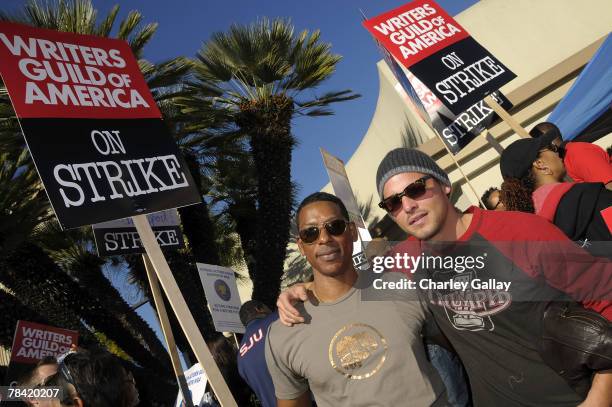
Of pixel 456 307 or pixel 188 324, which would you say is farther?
pixel 188 324

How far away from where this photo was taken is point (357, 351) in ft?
7.52

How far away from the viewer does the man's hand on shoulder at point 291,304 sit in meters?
2.42

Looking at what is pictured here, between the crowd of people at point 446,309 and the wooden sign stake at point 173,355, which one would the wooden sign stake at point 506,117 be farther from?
the wooden sign stake at point 173,355

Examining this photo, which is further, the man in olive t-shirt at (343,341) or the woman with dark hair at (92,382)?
the woman with dark hair at (92,382)

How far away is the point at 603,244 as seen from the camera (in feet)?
6.17

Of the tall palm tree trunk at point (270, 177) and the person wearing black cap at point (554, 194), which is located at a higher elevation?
the tall palm tree trunk at point (270, 177)

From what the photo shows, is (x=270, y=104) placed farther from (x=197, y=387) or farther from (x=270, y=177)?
(x=197, y=387)

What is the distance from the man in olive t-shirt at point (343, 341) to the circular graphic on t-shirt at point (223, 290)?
524cm

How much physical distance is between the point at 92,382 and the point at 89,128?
92.4 inches

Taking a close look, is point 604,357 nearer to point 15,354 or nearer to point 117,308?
point 15,354

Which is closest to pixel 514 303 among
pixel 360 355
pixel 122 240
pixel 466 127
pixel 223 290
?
pixel 360 355

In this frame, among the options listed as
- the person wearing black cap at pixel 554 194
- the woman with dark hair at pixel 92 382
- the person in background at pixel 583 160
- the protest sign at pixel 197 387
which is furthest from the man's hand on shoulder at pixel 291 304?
the protest sign at pixel 197 387

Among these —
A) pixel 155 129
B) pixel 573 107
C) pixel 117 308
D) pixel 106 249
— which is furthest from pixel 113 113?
pixel 117 308

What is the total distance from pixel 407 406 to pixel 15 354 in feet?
19.3
